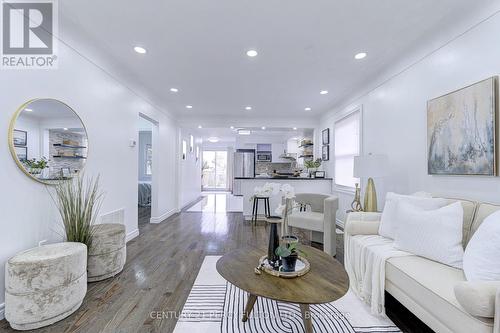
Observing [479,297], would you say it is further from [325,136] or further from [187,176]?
[187,176]

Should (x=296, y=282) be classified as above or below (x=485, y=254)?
below

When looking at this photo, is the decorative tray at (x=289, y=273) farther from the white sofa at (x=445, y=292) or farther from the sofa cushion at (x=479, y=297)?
the sofa cushion at (x=479, y=297)

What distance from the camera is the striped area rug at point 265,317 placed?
172 cm

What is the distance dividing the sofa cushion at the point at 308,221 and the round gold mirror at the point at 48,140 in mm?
2905

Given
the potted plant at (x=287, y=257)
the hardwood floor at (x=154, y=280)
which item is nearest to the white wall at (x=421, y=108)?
the hardwood floor at (x=154, y=280)

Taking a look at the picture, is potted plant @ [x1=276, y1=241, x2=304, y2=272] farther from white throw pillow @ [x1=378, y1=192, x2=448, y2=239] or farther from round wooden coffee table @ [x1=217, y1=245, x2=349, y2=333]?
white throw pillow @ [x1=378, y1=192, x2=448, y2=239]

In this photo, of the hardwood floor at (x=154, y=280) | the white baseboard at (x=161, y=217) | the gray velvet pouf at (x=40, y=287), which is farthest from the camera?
the white baseboard at (x=161, y=217)

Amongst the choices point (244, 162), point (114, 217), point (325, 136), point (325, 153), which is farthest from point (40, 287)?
point (244, 162)

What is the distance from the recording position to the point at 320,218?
3398 mm

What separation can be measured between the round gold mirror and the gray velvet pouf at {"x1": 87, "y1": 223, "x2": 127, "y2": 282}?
721 millimetres

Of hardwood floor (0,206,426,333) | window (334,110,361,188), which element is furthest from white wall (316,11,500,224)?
hardwood floor (0,206,426,333)

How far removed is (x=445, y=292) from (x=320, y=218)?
203 cm

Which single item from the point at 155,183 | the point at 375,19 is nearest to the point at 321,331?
the point at 375,19

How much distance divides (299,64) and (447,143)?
1.93m
